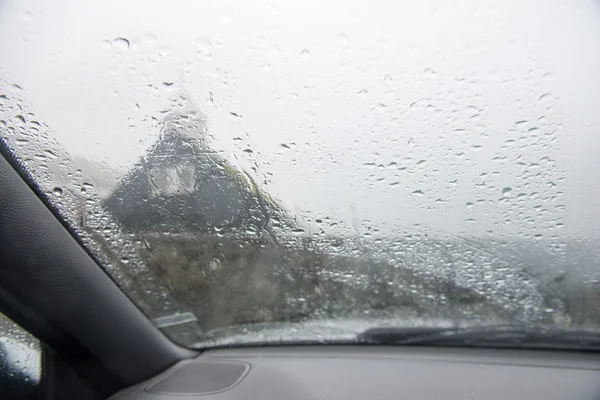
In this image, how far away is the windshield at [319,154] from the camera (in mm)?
3064

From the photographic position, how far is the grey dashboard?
318 cm

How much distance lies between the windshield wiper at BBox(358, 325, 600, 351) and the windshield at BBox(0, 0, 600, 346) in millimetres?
72

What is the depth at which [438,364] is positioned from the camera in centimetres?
354

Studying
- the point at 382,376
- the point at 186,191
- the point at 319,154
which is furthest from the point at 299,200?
the point at 382,376

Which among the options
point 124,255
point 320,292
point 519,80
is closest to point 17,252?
point 124,255

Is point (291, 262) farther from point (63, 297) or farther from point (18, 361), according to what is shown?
point (18, 361)

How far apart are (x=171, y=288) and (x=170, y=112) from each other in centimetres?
136

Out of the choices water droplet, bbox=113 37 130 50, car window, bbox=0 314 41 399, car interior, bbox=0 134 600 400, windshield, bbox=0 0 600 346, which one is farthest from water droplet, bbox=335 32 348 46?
car window, bbox=0 314 41 399

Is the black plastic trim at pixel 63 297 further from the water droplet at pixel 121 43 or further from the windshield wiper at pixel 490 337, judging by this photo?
the windshield wiper at pixel 490 337

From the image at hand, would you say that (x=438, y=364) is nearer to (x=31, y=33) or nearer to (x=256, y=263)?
(x=256, y=263)

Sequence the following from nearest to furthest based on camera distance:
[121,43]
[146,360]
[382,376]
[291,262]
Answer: [121,43] < [382,376] < [146,360] < [291,262]

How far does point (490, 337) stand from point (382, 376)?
82cm

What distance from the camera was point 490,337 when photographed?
3.60 metres

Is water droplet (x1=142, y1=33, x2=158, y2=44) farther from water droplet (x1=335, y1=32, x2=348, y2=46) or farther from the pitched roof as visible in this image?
water droplet (x1=335, y1=32, x2=348, y2=46)
